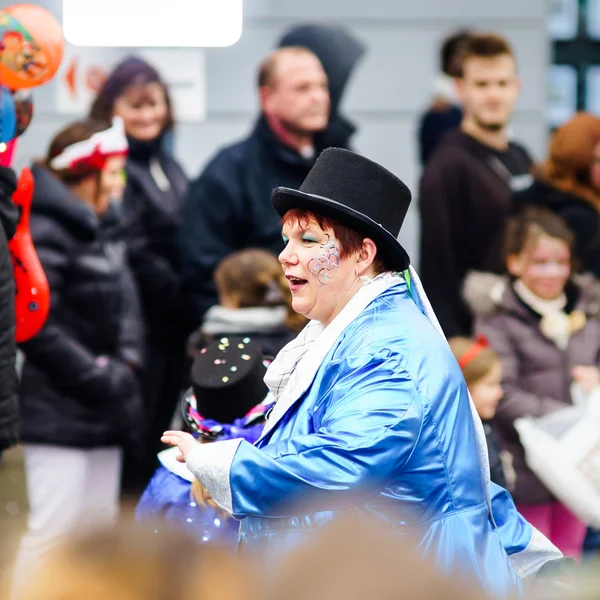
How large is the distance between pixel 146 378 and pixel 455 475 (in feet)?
11.8

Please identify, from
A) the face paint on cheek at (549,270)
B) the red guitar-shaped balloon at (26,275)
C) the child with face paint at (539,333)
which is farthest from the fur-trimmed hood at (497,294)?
the red guitar-shaped balloon at (26,275)

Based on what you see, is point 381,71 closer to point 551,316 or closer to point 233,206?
point 233,206

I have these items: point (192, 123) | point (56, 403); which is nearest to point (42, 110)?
point (192, 123)

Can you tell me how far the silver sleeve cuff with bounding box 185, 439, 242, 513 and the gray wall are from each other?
4569 millimetres

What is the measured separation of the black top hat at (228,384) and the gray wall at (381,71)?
3.79 m

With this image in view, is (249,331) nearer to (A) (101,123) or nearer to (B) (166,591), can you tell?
(A) (101,123)

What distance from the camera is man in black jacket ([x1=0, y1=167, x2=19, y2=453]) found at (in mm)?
3945

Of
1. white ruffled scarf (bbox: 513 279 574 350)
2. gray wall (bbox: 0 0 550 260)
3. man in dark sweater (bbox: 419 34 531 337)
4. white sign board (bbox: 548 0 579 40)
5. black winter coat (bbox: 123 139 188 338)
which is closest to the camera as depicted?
white ruffled scarf (bbox: 513 279 574 350)

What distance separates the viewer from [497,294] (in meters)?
5.30

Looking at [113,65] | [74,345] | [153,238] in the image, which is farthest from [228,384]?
[113,65]

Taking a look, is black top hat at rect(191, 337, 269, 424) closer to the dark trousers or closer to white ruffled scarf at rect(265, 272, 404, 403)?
white ruffled scarf at rect(265, 272, 404, 403)

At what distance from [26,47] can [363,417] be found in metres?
2.29

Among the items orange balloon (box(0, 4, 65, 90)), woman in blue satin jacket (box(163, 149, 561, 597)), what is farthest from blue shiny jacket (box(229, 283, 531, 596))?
orange balloon (box(0, 4, 65, 90))

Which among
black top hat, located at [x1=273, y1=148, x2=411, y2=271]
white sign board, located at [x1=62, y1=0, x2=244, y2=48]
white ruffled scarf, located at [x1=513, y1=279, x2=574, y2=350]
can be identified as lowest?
white ruffled scarf, located at [x1=513, y1=279, x2=574, y2=350]
